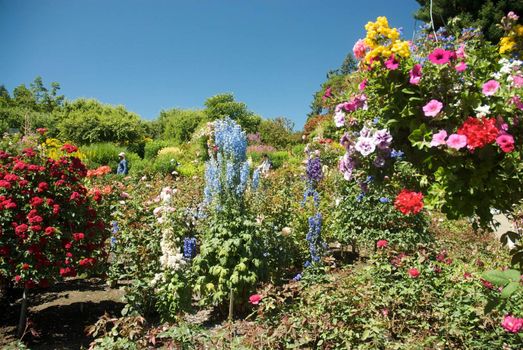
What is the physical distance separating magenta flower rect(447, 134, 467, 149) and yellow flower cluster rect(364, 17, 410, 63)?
0.45 m

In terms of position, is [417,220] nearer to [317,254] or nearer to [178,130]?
[317,254]

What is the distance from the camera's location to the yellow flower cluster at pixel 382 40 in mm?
1834

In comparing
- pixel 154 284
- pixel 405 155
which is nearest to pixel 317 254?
pixel 154 284

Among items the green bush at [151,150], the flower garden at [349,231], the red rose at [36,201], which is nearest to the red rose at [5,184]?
the flower garden at [349,231]

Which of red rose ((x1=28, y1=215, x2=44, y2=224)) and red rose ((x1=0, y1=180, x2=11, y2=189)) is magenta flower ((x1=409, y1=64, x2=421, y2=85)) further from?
red rose ((x1=0, y1=180, x2=11, y2=189))

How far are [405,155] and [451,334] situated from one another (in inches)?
57.3

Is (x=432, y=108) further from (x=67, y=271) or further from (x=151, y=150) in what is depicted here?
(x=151, y=150)

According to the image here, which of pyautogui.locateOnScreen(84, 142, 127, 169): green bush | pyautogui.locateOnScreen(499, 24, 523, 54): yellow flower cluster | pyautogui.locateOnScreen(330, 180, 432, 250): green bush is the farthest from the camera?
pyautogui.locateOnScreen(84, 142, 127, 169): green bush

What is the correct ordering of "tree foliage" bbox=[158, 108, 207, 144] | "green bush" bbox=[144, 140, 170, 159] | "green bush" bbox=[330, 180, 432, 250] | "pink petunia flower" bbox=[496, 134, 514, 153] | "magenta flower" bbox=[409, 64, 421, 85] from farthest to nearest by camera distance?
1. "tree foliage" bbox=[158, 108, 207, 144]
2. "green bush" bbox=[144, 140, 170, 159]
3. "green bush" bbox=[330, 180, 432, 250]
4. "magenta flower" bbox=[409, 64, 421, 85]
5. "pink petunia flower" bbox=[496, 134, 514, 153]

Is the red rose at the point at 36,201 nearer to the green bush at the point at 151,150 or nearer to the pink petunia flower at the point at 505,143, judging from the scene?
the pink petunia flower at the point at 505,143

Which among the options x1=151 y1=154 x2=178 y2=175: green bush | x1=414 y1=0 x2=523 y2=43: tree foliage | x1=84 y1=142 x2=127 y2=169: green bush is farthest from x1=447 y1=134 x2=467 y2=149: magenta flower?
x1=414 y1=0 x2=523 y2=43: tree foliage

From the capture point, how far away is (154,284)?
381 cm

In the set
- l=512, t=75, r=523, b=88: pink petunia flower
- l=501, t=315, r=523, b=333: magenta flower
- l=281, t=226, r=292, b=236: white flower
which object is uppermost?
l=512, t=75, r=523, b=88: pink petunia flower

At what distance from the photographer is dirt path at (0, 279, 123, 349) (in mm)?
3592
